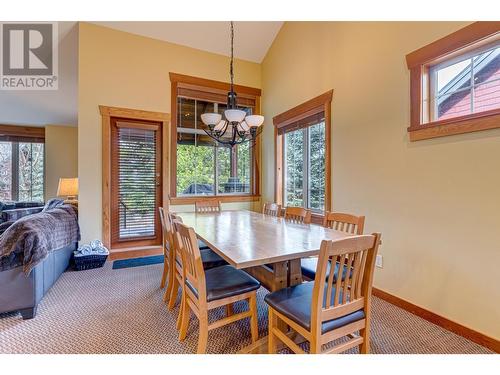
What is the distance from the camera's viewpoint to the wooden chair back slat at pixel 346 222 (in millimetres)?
2053

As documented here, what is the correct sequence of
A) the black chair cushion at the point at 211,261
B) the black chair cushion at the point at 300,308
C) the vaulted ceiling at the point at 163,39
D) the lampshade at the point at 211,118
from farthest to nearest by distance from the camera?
the vaulted ceiling at the point at 163,39 < the lampshade at the point at 211,118 < the black chair cushion at the point at 211,261 < the black chair cushion at the point at 300,308

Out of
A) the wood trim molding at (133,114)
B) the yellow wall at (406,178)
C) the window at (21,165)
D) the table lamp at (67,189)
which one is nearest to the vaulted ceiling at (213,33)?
the yellow wall at (406,178)

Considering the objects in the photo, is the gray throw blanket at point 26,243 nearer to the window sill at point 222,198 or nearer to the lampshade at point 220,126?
the window sill at point 222,198

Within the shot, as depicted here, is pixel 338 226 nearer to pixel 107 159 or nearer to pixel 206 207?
pixel 206 207

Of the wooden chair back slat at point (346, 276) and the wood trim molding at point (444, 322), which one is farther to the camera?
the wood trim molding at point (444, 322)

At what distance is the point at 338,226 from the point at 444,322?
1.06 metres

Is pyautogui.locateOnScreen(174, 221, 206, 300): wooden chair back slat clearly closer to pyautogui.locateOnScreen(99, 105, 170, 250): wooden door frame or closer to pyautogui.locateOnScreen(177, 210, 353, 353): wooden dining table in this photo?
pyautogui.locateOnScreen(177, 210, 353, 353): wooden dining table

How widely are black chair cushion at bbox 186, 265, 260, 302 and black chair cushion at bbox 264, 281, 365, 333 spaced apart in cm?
23

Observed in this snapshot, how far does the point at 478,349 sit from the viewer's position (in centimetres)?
174

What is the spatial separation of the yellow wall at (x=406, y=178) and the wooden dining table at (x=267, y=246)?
0.75 m

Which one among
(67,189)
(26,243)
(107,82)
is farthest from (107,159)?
(26,243)

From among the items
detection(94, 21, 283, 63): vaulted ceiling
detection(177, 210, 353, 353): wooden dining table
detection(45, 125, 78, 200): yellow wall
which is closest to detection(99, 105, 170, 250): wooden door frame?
detection(94, 21, 283, 63): vaulted ceiling
